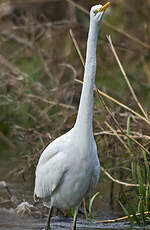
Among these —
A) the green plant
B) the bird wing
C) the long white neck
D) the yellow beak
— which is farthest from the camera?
the green plant

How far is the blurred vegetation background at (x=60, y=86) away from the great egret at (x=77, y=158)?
1.04m

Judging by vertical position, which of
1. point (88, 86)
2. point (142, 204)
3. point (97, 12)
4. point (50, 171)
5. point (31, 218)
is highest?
point (97, 12)

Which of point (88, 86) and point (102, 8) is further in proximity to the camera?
point (88, 86)

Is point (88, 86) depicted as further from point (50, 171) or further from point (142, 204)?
point (142, 204)

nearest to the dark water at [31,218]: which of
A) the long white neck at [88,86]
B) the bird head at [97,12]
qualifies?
the long white neck at [88,86]

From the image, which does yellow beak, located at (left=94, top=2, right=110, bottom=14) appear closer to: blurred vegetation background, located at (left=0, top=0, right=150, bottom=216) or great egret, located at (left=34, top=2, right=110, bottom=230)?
great egret, located at (left=34, top=2, right=110, bottom=230)

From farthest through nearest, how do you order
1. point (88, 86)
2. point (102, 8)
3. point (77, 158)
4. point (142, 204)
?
point (142, 204), point (77, 158), point (88, 86), point (102, 8)

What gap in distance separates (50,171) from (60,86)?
2.94 meters

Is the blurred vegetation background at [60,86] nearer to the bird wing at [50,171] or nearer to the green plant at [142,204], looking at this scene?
the green plant at [142,204]

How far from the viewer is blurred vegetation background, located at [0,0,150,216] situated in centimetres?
664

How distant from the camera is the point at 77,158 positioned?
15.2ft

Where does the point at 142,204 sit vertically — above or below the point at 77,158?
below

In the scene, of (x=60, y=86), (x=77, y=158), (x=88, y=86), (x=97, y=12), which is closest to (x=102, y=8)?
(x=97, y=12)

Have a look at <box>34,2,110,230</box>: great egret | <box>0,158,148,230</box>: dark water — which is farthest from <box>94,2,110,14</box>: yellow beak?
<box>0,158,148,230</box>: dark water
